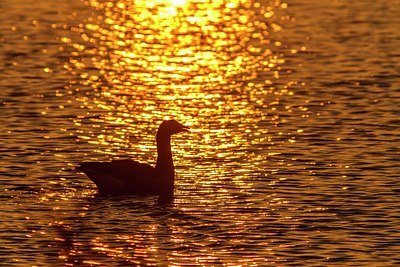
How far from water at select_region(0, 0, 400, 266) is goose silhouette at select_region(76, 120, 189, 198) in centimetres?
34

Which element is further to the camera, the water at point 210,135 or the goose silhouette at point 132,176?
the goose silhouette at point 132,176

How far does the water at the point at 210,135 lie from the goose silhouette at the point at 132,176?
1.10 feet

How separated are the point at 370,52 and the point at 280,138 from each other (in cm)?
1732

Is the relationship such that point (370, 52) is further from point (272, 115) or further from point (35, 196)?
point (35, 196)

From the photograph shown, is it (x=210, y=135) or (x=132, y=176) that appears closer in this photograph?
(x=132, y=176)

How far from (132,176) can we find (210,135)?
299 inches

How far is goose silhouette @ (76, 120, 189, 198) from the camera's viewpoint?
31.8 metres

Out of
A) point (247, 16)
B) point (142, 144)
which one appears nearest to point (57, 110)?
point (142, 144)

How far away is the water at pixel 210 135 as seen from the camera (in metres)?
27.6

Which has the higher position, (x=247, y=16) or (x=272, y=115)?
(x=247, y=16)

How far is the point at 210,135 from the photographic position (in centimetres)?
3947

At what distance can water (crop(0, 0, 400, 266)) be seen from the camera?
27.6 metres

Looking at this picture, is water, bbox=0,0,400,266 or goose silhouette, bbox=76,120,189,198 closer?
water, bbox=0,0,400,266

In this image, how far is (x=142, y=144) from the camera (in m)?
38.2
